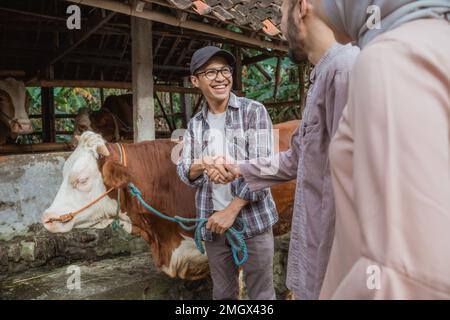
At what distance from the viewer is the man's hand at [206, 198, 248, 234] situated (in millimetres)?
2264

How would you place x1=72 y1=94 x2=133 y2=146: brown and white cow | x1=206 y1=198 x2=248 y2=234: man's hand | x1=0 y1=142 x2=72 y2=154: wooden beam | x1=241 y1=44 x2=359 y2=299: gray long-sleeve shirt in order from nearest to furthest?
x1=241 y1=44 x2=359 y2=299: gray long-sleeve shirt, x1=206 y1=198 x2=248 y2=234: man's hand, x1=0 y1=142 x2=72 y2=154: wooden beam, x1=72 y1=94 x2=133 y2=146: brown and white cow

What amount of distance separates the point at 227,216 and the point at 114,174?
0.86 m

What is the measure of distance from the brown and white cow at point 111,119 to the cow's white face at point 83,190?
18.9ft

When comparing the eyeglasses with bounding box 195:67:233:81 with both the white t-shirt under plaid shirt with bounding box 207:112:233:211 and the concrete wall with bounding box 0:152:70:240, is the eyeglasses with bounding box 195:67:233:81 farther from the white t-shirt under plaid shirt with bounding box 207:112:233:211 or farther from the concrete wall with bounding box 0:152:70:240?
the concrete wall with bounding box 0:152:70:240

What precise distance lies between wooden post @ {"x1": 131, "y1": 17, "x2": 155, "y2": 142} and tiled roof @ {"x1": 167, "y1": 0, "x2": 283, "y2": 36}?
0.80 m

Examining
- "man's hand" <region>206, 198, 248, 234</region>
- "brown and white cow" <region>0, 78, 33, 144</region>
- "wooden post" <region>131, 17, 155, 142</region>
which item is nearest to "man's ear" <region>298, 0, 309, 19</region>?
"man's hand" <region>206, 198, 248, 234</region>

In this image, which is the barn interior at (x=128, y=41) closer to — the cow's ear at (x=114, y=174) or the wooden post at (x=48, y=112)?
the wooden post at (x=48, y=112)

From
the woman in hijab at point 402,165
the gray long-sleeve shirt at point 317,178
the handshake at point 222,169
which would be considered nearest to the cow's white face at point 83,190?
the handshake at point 222,169

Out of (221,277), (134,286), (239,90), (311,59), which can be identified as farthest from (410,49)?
(239,90)

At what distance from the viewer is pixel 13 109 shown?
713 cm

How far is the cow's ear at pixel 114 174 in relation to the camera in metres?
2.64

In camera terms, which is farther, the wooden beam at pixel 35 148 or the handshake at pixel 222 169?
the wooden beam at pixel 35 148

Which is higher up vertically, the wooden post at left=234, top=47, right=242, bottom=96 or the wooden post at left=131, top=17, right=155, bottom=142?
the wooden post at left=234, top=47, right=242, bottom=96

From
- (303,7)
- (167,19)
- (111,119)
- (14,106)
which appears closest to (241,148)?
(303,7)
